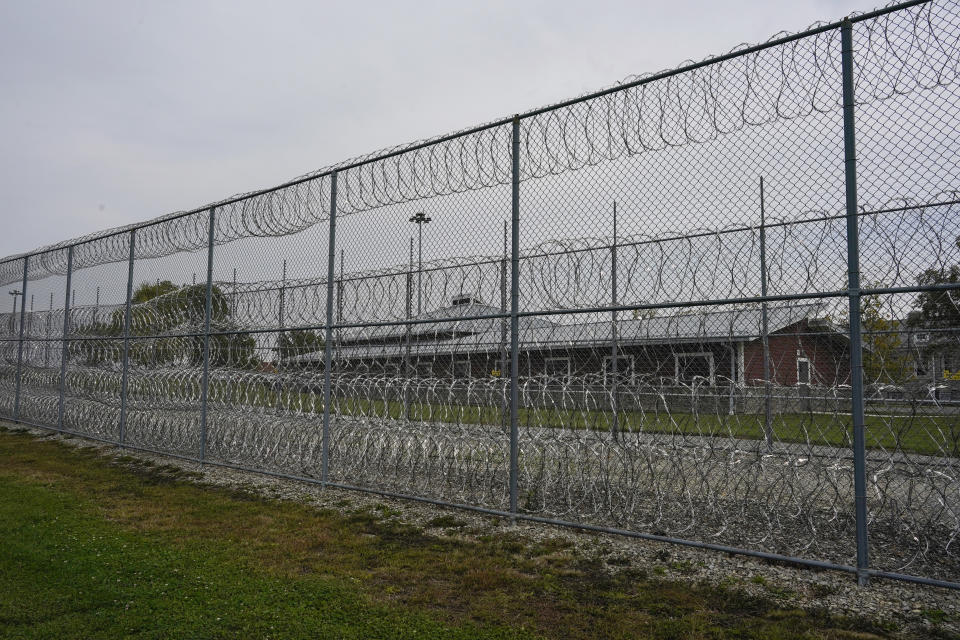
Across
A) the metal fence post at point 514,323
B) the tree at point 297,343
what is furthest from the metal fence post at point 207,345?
the metal fence post at point 514,323

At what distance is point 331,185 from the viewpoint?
749 cm

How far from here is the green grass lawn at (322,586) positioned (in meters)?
3.66

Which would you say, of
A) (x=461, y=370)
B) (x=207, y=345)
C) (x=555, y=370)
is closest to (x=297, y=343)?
(x=207, y=345)

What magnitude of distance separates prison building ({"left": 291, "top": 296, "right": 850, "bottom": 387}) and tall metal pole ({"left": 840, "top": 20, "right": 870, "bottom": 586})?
1326 millimetres

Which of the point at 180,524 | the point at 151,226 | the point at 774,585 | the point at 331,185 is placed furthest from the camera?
the point at 151,226

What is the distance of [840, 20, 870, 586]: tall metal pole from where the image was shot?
404 centimetres

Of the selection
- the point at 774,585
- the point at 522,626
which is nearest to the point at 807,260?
the point at 774,585

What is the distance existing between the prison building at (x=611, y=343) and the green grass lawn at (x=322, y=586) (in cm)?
163

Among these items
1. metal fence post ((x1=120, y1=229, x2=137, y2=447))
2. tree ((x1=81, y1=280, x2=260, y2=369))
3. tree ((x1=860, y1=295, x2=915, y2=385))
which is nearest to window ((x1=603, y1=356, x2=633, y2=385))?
tree ((x1=860, y1=295, x2=915, y2=385))

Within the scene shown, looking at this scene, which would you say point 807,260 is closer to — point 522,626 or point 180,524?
point 522,626

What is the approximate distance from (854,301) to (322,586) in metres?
3.86

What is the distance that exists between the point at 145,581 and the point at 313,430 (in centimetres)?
338

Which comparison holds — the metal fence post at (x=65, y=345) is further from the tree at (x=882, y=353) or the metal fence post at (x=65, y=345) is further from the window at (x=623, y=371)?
the tree at (x=882, y=353)

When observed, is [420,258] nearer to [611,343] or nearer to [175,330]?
[611,343]
